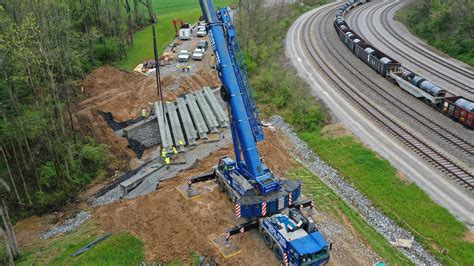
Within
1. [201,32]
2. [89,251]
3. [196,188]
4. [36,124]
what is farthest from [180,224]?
[201,32]

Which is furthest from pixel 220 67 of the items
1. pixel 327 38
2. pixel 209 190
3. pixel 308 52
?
pixel 327 38

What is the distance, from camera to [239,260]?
78.6ft

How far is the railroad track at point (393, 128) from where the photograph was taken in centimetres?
3212

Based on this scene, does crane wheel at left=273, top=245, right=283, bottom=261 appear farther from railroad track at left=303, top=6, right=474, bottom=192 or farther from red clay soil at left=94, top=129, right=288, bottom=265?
railroad track at left=303, top=6, right=474, bottom=192

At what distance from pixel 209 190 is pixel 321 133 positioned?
50.2 feet

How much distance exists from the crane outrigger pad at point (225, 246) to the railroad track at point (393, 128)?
18.4 m

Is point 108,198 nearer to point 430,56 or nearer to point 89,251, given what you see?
point 89,251

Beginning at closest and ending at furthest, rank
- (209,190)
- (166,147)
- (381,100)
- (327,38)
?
(209,190) → (166,147) → (381,100) → (327,38)

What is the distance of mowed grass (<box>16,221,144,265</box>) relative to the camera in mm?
24359

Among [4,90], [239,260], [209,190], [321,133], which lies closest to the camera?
[239,260]

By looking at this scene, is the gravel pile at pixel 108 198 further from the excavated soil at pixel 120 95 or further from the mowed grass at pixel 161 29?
the mowed grass at pixel 161 29

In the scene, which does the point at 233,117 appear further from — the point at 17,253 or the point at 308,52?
the point at 308,52

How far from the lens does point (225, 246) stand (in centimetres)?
2508

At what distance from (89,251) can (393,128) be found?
96.0 feet
